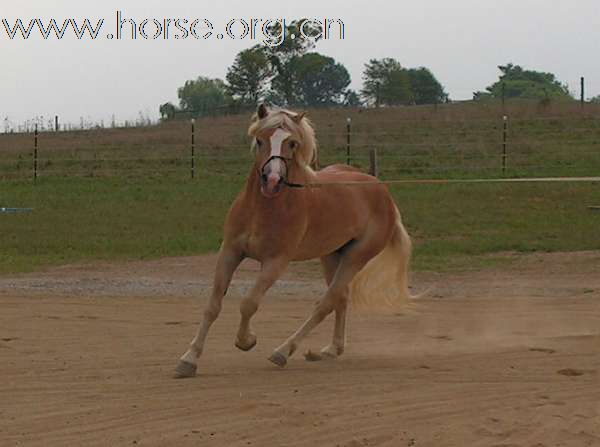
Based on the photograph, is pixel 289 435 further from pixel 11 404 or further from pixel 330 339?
pixel 330 339

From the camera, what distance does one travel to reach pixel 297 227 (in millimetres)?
7832

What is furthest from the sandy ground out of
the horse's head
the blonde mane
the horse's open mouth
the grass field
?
the grass field

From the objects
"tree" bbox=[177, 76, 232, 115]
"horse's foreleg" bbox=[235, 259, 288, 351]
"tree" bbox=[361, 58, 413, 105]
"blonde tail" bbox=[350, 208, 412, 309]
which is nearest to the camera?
"horse's foreleg" bbox=[235, 259, 288, 351]

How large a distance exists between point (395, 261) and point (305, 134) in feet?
6.63

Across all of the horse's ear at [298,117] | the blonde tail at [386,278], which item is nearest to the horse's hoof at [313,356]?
the blonde tail at [386,278]

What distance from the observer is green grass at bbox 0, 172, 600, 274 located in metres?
17.0

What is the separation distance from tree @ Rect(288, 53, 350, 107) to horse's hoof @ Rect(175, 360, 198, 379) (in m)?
29.1

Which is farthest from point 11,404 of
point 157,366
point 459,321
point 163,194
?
point 163,194

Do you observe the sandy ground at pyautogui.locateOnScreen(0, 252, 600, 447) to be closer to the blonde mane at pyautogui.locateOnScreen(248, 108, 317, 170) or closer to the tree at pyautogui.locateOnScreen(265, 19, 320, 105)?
the blonde mane at pyautogui.locateOnScreen(248, 108, 317, 170)

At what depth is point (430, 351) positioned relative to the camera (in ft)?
28.9

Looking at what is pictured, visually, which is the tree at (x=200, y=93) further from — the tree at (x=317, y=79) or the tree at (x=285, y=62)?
the tree at (x=285, y=62)

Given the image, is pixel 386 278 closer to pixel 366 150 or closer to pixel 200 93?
pixel 366 150

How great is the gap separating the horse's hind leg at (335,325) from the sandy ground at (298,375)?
0.47ft

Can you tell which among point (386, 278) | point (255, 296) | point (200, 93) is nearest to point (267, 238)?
point (255, 296)
